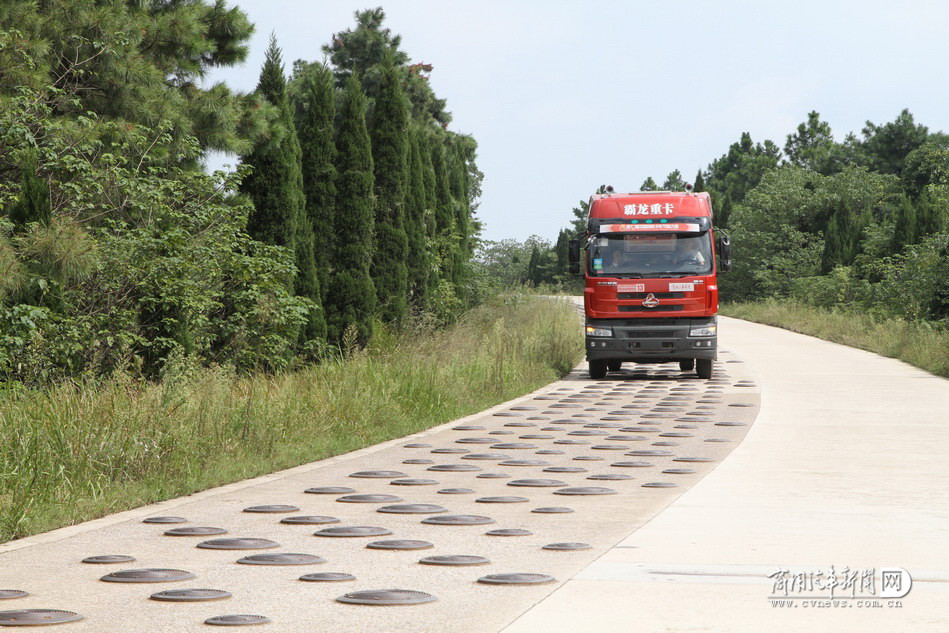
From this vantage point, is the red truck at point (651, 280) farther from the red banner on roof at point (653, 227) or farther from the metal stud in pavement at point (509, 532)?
the metal stud in pavement at point (509, 532)

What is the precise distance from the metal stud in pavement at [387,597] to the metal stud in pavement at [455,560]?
2.38 feet

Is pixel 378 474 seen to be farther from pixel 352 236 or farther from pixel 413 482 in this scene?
pixel 352 236

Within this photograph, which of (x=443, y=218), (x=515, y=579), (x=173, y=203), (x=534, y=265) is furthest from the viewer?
(x=534, y=265)

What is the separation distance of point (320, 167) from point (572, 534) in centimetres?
1661

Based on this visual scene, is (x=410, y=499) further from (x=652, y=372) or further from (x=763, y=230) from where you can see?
(x=763, y=230)

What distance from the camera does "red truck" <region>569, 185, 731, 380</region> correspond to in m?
22.4

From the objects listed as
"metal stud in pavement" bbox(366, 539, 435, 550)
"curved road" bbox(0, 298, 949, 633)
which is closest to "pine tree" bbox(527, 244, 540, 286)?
"curved road" bbox(0, 298, 949, 633)

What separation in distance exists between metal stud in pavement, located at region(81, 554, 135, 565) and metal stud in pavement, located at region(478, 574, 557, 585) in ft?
6.37

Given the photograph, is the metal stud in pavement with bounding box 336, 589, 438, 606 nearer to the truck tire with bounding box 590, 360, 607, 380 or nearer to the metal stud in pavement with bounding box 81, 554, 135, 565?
the metal stud in pavement with bounding box 81, 554, 135, 565

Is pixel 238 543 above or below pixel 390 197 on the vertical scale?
below

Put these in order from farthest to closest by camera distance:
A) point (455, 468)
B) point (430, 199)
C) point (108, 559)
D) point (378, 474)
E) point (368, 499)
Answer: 1. point (430, 199)
2. point (455, 468)
3. point (378, 474)
4. point (368, 499)
5. point (108, 559)

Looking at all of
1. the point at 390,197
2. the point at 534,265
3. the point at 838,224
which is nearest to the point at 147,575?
the point at 390,197

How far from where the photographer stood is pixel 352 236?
2381 centimetres

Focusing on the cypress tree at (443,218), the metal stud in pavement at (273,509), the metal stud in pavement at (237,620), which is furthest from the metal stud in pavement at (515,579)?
the cypress tree at (443,218)
